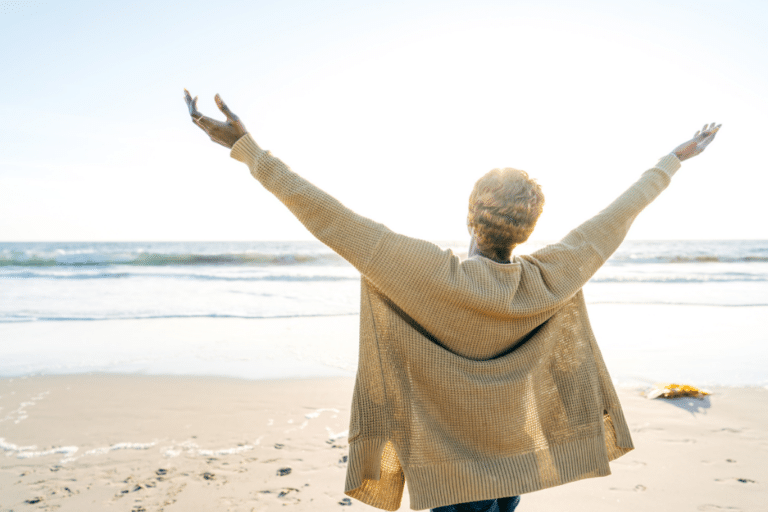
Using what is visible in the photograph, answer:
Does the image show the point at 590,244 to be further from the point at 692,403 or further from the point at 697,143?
the point at 692,403

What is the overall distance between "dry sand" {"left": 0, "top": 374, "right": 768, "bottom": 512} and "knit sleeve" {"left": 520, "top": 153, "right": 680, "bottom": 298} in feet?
6.53

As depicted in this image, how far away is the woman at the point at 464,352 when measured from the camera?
1261mm

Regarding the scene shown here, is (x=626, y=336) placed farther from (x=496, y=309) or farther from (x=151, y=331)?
(x=151, y=331)

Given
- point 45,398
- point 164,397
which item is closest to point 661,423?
point 164,397

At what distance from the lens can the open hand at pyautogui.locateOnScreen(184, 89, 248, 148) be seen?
4.38 feet

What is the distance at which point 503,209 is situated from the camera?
137 cm

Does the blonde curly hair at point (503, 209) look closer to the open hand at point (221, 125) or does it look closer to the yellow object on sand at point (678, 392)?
the open hand at point (221, 125)

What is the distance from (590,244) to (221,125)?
3.88 feet

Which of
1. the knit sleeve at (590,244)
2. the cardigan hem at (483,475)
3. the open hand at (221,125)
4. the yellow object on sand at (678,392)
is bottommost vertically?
the yellow object on sand at (678,392)

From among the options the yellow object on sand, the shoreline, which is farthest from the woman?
the shoreline

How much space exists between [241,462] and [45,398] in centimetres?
265

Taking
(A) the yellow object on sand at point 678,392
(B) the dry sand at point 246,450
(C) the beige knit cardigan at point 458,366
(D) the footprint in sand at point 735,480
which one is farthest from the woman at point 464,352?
(A) the yellow object on sand at point 678,392

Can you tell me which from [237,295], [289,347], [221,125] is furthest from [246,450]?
[237,295]

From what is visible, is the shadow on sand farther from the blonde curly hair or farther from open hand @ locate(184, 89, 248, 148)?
open hand @ locate(184, 89, 248, 148)
